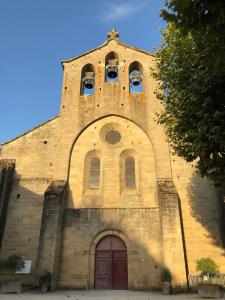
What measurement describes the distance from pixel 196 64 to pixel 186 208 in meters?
8.94

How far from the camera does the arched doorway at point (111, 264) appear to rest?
48.6ft

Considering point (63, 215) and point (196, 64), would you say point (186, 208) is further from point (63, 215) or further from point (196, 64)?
point (196, 64)

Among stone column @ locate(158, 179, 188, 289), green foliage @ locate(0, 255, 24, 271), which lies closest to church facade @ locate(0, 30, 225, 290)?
stone column @ locate(158, 179, 188, 289)

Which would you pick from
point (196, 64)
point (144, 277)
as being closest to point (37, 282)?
point (144, 277)

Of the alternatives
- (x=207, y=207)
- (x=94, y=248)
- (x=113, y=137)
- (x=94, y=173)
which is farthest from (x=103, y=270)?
(x=113, y=137)

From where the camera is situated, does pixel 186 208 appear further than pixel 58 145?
No

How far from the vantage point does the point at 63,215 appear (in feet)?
53.1

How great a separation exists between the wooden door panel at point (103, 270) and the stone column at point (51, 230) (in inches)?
80.5

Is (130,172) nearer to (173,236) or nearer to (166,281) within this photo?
(173,236)

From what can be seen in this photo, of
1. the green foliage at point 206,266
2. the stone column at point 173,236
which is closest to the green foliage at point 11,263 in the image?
the stone column at point 173,236

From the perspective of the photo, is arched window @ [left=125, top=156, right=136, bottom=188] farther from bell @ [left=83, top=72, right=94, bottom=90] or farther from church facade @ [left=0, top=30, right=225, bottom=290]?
bell @ [left=83, top=72, right=94, bottom=90]

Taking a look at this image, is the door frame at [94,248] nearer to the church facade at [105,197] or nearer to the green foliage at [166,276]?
the church facade at [105,197]

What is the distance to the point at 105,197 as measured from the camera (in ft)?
54.9

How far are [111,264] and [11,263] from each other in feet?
16.4
